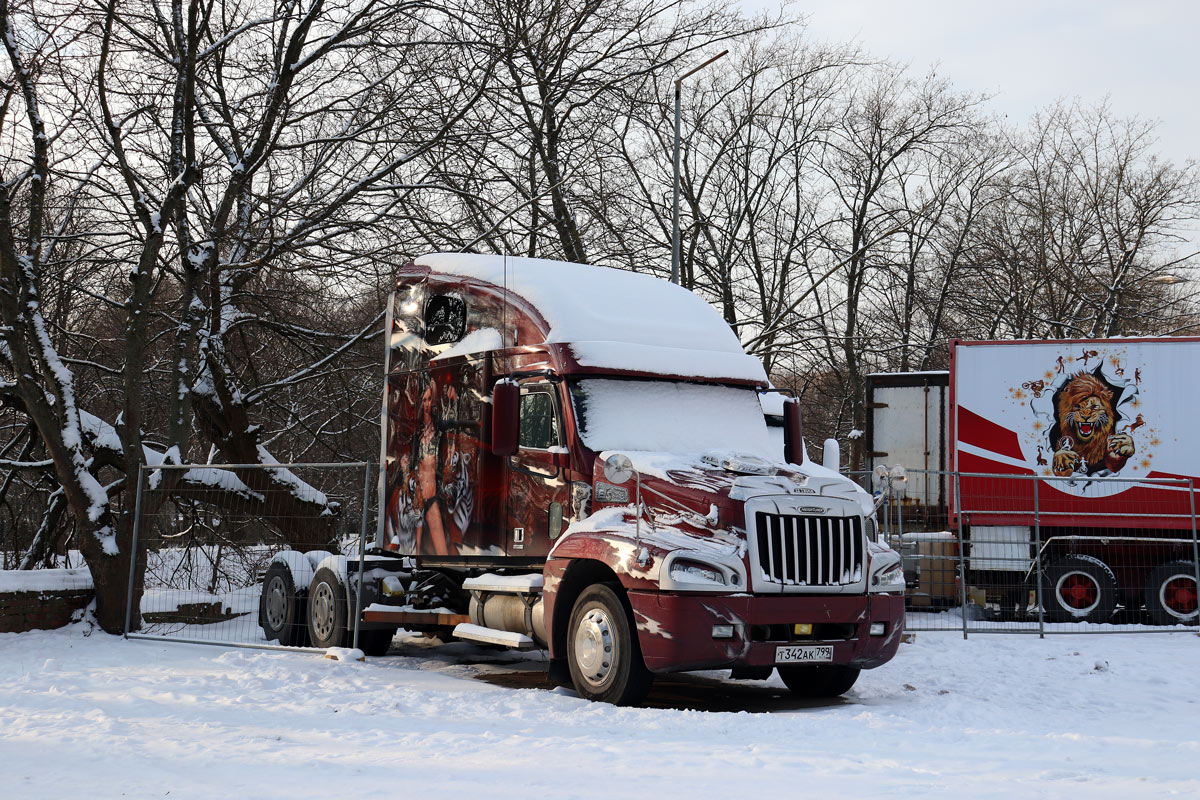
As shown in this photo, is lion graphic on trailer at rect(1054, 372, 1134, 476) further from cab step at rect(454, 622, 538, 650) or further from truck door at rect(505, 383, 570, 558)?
cab step at rect(454, 622, 538, 650)

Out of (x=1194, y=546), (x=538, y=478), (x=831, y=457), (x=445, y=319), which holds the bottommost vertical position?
(x=1194, y=546)

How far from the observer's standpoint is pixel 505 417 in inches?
412

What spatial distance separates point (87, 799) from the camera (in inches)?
220

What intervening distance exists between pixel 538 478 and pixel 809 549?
2504 millimetres

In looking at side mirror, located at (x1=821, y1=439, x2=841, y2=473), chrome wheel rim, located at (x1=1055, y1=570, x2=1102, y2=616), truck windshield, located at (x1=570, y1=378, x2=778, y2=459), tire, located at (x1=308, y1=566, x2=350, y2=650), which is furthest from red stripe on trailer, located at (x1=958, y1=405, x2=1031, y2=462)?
tire, located at (x1=308, y1=566, x2=350, y2=650)

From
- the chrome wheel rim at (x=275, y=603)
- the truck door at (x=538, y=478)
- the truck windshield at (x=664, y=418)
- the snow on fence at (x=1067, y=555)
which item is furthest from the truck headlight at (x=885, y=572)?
the snow on fence at (x=1067, y=555)

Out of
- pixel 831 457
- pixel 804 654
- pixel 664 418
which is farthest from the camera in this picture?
pixel 831 457

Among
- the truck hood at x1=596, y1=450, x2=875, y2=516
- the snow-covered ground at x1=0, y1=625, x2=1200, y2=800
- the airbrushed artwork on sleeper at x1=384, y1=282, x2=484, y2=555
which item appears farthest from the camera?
the airbrushed artwork on sleeper at x1=384, y1=282, x2=484, y2=555

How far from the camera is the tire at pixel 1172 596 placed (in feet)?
54.4

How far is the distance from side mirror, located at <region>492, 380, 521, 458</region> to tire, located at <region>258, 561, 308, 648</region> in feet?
12.2

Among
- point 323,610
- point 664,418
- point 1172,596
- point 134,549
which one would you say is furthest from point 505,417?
point 1172,596

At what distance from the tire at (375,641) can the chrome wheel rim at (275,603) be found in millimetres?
1017

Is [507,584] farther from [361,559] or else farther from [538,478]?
[361,559]

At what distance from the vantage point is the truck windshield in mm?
10391
